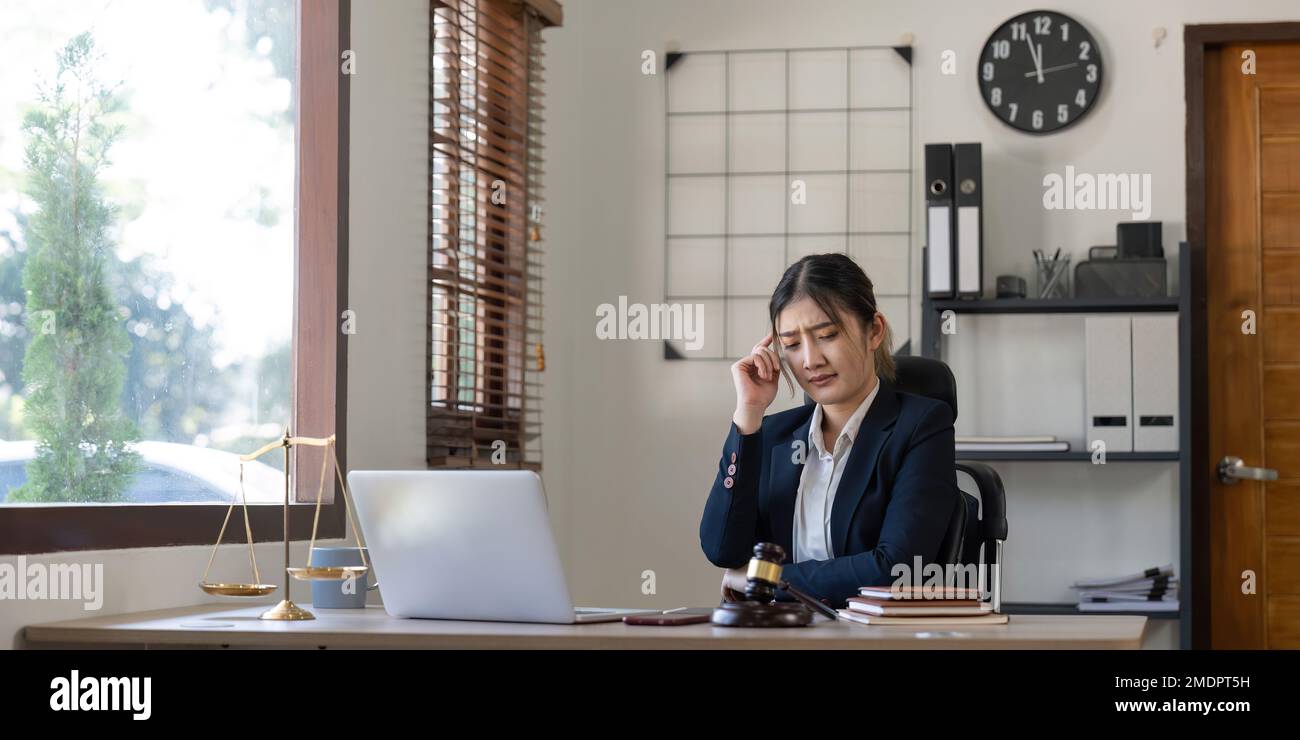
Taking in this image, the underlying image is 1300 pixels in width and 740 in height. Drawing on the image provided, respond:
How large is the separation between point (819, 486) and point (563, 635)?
0.82 m

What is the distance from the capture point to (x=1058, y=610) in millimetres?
3914

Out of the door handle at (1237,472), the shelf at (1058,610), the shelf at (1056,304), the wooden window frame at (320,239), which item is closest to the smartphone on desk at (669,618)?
the wooden window frame at (320,239)

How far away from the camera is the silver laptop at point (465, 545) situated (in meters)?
1.78

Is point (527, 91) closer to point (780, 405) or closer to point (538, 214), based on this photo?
point (538, 214)

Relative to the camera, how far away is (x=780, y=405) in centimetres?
420

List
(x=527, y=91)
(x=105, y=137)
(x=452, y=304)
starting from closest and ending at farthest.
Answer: (x=105, y=137) → (x=452, y=304) → (x=527, y=91)

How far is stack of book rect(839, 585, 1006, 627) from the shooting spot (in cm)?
181

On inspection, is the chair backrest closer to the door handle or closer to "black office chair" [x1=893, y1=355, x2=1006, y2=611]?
"black office chair" [x1=893, y1=355, x2=1006, y2=611]

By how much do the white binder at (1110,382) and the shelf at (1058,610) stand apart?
1.45 ft

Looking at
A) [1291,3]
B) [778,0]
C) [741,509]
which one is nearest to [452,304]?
[741,509]

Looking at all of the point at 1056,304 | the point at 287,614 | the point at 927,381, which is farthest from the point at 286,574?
the point at 1056,304

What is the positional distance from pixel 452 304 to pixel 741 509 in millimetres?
1207

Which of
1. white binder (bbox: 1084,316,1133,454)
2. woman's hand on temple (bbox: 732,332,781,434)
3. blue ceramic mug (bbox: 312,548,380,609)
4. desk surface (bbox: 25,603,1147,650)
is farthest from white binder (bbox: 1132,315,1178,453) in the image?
blue ceramic mug (bbox: 312,548,380,609)

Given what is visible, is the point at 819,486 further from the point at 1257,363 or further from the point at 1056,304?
the point at 1257,363
